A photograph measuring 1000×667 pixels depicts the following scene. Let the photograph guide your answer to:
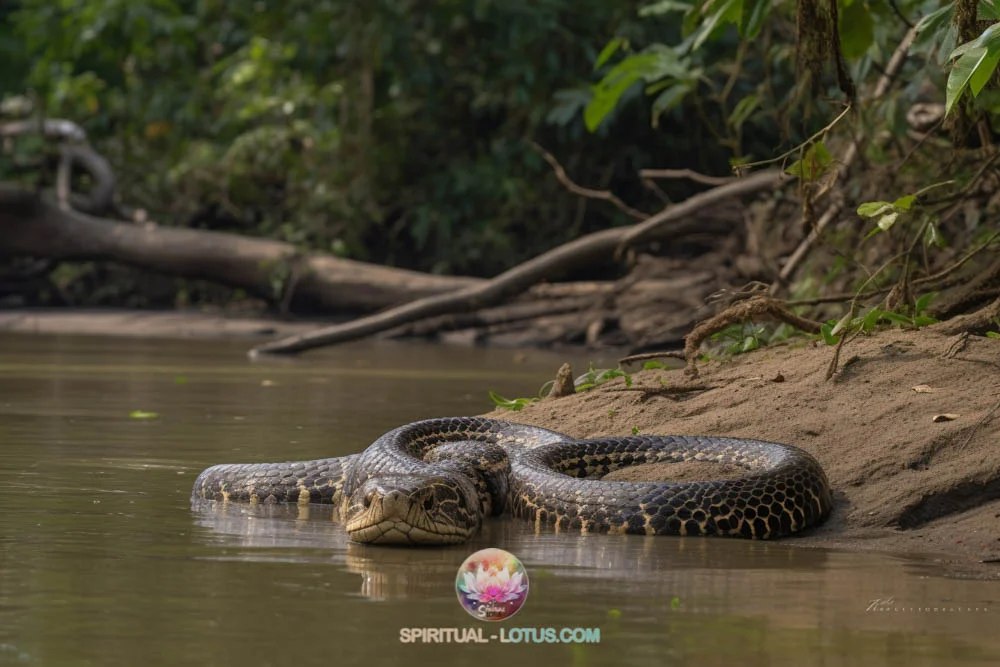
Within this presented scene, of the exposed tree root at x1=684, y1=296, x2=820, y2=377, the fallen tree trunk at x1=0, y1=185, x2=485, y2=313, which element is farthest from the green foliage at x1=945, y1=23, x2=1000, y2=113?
the fallen tree trunk at x1=0, y1=185, x2=485, y2=313

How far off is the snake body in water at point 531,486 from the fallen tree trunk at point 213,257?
1267 cm

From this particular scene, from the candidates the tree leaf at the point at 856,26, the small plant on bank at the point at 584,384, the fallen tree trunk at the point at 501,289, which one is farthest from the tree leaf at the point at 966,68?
the fallen tree trunk at the point at 501,289

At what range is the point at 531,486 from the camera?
6590mm

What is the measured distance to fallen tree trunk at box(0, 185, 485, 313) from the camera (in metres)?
20.3

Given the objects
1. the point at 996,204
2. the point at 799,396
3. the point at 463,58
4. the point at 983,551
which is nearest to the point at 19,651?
the point at 983,551

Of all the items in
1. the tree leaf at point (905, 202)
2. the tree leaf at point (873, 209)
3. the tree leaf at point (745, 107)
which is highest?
the tree leaf at point (745, 107)

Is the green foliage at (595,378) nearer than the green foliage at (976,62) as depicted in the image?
No

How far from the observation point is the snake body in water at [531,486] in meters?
5.79

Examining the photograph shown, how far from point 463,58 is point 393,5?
5.49 ft

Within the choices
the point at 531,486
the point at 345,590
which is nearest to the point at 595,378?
the point at 531,486

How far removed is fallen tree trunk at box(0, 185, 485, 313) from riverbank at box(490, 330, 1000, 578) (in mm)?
11069

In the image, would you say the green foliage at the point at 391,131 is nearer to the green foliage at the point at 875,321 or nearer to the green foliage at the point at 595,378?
the green foliage at the point at 595,378

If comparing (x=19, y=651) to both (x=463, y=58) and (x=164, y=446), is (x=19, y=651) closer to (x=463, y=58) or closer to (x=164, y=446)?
(x=164, y=446)

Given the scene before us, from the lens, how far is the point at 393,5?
22.0 metres
